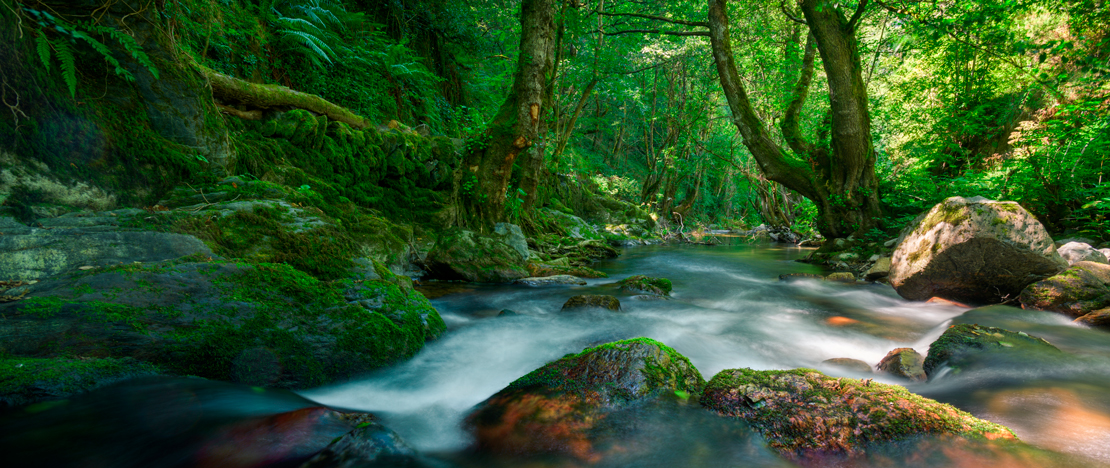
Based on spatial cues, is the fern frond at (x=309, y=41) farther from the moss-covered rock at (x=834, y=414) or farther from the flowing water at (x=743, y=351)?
the moss-covered rock at (x=834, y=414)

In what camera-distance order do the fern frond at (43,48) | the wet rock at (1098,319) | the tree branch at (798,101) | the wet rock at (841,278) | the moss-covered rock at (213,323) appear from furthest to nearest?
1. the tree branch at (798,101)
2. the wet rock at (841,278)
3. the wet rock at (1098,319)
4. the fern frond at (43,48)
5. the moss-covered rock at (213,323)

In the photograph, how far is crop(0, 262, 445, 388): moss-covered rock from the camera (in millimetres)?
2221

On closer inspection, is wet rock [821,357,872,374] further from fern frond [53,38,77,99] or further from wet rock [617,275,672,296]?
fern frond [53,38,77,99]

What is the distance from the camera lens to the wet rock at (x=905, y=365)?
3.40 metres

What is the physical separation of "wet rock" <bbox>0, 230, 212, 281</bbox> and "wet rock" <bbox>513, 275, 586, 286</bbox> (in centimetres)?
501

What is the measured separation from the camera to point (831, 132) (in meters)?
9.73

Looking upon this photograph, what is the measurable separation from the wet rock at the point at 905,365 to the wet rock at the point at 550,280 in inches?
197

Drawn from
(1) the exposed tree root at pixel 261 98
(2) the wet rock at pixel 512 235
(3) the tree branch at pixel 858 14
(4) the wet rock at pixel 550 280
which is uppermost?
(3) the tree branch at pixel 858 14

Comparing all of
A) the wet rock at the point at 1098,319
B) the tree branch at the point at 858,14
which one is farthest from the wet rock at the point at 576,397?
the tree branch at the point at 858,14

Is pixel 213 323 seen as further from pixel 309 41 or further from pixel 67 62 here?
pixel 309 41

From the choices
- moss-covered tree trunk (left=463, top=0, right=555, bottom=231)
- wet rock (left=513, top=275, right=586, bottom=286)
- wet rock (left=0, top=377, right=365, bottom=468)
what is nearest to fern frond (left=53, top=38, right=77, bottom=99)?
wet rock (left=0, top=377, right=365, bottom=468)

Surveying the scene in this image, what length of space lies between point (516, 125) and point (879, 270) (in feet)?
24.7

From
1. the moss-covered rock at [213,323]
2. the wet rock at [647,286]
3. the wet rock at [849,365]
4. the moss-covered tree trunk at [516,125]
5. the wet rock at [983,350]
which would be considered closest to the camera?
the moss-covered rock at [213,323]

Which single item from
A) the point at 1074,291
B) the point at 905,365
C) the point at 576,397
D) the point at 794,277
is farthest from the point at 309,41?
the point at 1074,291
